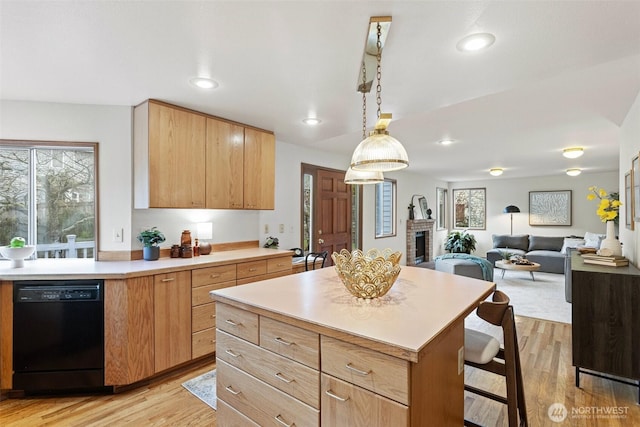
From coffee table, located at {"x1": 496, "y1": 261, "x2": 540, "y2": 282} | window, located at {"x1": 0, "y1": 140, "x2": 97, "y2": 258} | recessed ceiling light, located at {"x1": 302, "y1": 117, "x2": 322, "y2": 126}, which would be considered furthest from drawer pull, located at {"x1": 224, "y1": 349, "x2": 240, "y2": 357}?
coffee table, located at {"x1": 496, "y1": 261, "x2": 540, "y2": 282}

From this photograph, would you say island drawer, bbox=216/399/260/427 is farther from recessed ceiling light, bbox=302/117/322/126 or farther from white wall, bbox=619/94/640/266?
white wall, bbox=619/94/640/266

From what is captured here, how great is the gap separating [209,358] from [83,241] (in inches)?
64.0

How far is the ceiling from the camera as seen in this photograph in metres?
1.55

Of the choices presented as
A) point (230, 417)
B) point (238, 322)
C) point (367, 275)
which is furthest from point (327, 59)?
point (230, 417)

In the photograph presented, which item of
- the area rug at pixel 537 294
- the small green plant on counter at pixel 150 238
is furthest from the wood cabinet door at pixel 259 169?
the area rug at pixel 537 294

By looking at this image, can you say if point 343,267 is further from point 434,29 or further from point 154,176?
point 154,176

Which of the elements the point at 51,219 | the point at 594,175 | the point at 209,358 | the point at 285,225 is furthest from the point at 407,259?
the point at 51,219

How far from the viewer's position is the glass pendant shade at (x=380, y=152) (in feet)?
5.82

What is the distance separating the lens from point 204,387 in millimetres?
2545

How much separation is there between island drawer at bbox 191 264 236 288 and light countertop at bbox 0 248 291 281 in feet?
0.15

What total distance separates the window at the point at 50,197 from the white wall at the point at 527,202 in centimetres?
941

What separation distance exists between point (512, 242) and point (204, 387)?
8.01 m

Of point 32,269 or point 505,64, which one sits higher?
point 505,64

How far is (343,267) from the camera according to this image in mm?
1720
